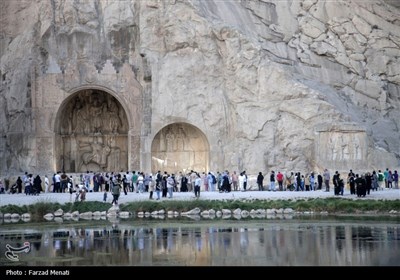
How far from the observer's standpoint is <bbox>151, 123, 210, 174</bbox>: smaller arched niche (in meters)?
57.4

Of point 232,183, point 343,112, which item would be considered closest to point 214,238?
point 232,183

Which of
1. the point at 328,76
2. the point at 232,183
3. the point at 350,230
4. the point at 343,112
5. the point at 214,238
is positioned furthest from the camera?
the point at 328,76

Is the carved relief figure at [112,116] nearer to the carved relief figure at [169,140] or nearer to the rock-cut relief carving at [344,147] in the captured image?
the carved relief figure at [169,140]

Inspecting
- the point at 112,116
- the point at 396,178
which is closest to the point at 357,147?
the point at 396,178

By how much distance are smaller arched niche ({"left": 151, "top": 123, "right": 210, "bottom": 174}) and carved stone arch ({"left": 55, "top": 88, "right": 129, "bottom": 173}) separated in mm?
2510

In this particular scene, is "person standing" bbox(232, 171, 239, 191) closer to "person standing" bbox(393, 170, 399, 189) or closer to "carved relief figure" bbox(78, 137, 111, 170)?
"person standing" bbox(393, 170, 399, 189)

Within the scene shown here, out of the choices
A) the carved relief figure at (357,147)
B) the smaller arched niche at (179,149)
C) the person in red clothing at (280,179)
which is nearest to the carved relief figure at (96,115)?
the smaller arched niche at (179,149)

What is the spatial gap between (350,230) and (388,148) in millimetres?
25188

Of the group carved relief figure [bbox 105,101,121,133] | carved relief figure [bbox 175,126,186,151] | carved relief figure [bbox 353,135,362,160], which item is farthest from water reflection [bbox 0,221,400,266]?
carved relief figure [bbox 105,101,121,133]

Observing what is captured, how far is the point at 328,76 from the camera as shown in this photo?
59031 millimetres

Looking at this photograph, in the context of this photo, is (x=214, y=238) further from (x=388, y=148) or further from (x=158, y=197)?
(x=388, y=148)

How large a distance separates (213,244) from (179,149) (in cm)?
2973

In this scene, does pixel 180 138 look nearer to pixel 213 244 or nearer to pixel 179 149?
pixel 179 149

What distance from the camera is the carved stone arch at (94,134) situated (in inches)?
2283
